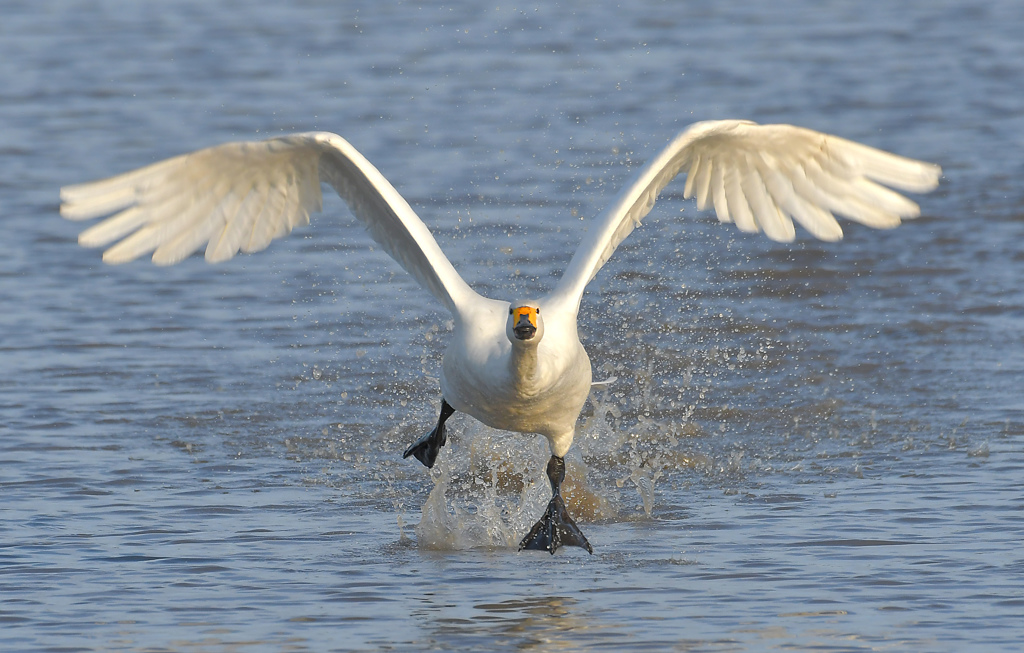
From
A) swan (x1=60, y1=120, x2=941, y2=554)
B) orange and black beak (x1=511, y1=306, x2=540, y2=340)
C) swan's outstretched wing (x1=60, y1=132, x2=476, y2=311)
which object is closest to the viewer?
orange and black beak (x1=511, y1=306, x2=540, y2=340)

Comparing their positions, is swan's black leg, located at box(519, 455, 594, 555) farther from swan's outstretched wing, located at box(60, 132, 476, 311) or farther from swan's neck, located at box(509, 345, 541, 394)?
swan's outstretched wing, located at box(60, 132, 476, 311)

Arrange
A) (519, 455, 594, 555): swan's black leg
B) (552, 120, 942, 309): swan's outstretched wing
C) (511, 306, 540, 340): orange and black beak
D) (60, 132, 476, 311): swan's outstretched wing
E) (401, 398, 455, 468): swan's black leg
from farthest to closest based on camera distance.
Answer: (401, 398, 455, 468): swan's black leg
(519, 455, 594, 555): swan's black leg
(552, 120, 942, 309): swan's outstretched wing
(60, 132, 476, 311): swan's outstretched wing
(511, 306, 540, 340): orange and black beak

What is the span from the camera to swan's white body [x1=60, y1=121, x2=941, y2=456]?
7.66 m

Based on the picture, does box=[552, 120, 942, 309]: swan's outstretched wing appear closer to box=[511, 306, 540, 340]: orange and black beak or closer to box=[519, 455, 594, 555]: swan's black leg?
box=[511, 306, 540, 340]: orange and black beak

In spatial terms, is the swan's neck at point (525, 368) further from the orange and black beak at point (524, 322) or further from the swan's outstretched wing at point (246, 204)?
the swan's outstretched wing at point (246, 204)

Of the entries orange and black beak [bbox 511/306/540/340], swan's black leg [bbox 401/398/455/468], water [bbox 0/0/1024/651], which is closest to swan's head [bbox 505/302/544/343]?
orange and black beak [bbox 511/306/540/340]

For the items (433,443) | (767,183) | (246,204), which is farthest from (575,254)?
(433,443)

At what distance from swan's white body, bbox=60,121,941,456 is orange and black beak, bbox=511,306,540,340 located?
62 mm

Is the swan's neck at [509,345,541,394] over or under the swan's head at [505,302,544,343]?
under

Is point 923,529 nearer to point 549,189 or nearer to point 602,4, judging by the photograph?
point 549,189

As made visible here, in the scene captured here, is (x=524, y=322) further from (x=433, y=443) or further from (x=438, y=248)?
(x=433, y=443)

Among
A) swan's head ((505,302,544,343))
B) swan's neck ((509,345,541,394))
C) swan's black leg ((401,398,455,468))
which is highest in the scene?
swan's head ((505,302,544,343))

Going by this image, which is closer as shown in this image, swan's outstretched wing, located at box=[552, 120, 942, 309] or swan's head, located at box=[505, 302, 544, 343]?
swan's head, located at box=[505, 302, 544, 343]

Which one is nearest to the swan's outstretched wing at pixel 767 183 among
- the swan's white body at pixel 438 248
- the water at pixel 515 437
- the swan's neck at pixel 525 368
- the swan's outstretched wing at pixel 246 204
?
the swan's white body at pixel 438 248
